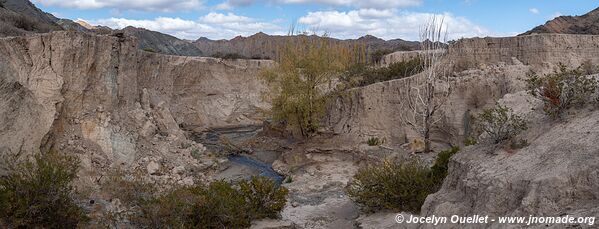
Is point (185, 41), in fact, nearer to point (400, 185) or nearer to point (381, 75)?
point (381, 75)

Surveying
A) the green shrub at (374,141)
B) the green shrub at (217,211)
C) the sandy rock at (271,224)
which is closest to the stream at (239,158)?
the green shrub at (374,141)

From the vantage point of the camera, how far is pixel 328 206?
13.5 m

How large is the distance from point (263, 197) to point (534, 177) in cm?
602

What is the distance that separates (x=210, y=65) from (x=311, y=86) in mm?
16640

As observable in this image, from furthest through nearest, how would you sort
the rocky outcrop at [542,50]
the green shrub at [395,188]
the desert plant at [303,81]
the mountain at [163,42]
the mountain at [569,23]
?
the mountain at [163,42]
the mountain at [569,23]
the desert plant at [303,81]
the rocky outcrop at [542,50]
the green shrub at [395,188]

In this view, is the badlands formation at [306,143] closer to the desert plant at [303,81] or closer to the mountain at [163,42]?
the desert plant at [303,81]

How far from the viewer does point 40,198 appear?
8438 mm

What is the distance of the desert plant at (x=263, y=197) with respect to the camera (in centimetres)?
1072

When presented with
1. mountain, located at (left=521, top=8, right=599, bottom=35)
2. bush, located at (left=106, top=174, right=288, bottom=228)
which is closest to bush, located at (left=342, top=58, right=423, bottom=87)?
bush, located at (left=106, top=174, right=288, bottom=228)

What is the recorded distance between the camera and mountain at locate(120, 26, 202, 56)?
75.7 metres

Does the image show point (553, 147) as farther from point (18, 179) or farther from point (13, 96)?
point (13, 96)

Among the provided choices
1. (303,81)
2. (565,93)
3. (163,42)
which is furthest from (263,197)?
(163,42)

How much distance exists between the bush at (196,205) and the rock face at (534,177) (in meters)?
3.67

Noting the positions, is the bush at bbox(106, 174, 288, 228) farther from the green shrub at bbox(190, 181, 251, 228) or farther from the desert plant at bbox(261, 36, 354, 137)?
the desert plant at bbox(261, 36, 354, 137)
